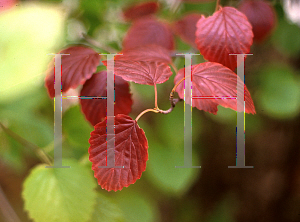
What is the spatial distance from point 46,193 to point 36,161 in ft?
1.84

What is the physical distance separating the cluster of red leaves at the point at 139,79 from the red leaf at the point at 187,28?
0.11 meters

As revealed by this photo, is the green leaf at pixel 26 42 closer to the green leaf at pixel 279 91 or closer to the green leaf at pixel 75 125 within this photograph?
the green leaf at pixel 75 125

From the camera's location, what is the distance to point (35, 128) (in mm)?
628

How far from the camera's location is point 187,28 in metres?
0.44

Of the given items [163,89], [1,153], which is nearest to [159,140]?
[163,89]

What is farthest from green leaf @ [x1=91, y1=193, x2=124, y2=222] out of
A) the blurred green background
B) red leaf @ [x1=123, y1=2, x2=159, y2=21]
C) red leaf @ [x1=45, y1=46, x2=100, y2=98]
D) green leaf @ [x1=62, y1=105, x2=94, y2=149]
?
red leaf @ [x1=123, y1=2, x2=159, y2=21]

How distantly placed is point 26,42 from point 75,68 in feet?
0.22

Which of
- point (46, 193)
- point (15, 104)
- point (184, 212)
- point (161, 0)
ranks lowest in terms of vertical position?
point (184, 212)

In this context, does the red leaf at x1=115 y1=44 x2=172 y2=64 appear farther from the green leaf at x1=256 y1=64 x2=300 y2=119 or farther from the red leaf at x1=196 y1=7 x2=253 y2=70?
the green leaf at x1=256 y1=64 x2=300 y2=119

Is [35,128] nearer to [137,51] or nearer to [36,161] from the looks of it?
[36,161]

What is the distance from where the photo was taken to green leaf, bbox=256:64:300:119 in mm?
619

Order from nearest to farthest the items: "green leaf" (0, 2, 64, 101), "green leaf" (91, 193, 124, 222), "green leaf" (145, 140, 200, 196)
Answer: "green leaf" (0, 2, 64, 101) → "green leaf" (91, 193, 124, 222) → "green leaf" (145, 140, 200, 196)

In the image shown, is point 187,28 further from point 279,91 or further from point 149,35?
point 279,91

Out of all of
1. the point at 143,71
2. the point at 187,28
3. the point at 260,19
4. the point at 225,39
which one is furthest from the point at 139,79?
the point at 260,19
